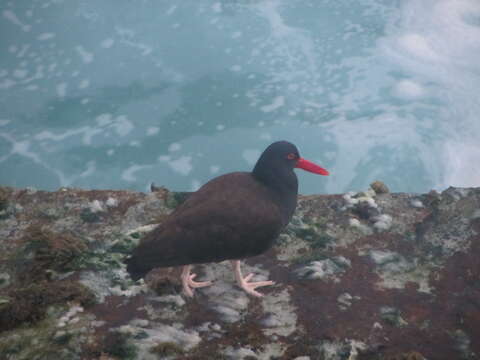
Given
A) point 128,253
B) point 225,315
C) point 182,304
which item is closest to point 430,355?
point 225,315

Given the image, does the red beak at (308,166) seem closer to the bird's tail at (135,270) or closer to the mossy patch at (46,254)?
the bird's tail at (135,270)

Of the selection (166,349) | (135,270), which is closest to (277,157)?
(135,270)

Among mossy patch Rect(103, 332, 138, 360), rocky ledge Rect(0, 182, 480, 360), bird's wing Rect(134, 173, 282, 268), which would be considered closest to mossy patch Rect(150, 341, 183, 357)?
rocky ledge Rect(0, 182, 480, 360)

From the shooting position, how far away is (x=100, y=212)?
6.94m

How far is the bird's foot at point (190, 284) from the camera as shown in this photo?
5.14m

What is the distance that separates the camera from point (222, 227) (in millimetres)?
4898

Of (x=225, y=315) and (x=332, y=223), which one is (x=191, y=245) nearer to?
(x=225, y=315)

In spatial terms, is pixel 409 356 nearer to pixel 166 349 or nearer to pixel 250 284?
pixel 250 284

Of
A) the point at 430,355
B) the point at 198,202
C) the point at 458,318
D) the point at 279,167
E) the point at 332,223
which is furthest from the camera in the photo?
the point at 332,223

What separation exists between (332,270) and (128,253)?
2622 mm

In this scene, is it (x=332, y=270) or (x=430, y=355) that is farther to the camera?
(x=332, y=270)

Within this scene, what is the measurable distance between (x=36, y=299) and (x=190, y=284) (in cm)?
164

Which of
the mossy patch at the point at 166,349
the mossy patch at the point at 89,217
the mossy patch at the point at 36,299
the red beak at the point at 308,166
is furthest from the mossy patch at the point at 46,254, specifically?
the red beak at the point at 308,166

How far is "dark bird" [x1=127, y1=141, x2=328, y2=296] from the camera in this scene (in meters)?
4.86
